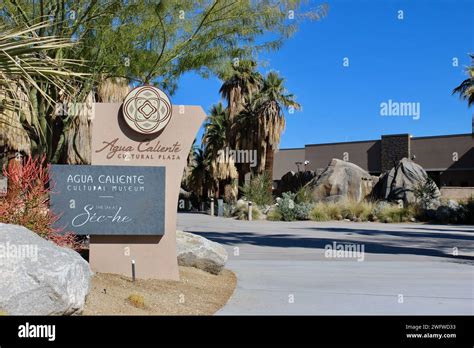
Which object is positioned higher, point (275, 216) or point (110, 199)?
point (110, 199)

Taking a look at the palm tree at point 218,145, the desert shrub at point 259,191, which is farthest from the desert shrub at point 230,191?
the desert shrub at point 259,191

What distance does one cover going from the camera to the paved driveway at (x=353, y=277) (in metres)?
7.12

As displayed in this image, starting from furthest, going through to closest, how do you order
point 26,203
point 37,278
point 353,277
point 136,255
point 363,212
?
point 363,212, point 353,277, point 136,255, point 26,203, point 37,278

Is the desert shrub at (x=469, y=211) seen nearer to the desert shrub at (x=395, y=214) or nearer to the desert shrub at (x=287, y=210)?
the desert shrub at (x=395, y=214)

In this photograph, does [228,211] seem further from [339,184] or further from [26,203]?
[26,203]

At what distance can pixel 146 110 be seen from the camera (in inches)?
336

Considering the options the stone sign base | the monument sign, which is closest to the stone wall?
the stone sign base

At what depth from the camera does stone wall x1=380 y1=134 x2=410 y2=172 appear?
160 feet

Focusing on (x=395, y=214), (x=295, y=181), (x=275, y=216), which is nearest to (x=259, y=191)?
(x=275, y=216)

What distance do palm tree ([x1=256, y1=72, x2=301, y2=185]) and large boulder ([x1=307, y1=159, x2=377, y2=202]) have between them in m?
4.21

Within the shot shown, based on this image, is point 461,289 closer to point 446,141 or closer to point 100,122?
point 100,122

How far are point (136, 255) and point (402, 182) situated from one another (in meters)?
28.4

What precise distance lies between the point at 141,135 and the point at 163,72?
367 cm

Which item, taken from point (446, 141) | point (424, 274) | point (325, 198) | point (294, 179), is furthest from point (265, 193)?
point (424, 274)
